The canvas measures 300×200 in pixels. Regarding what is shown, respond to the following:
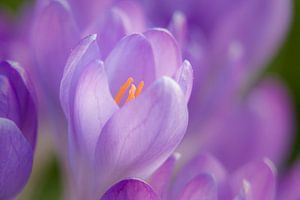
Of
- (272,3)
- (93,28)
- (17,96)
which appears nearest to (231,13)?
(272,3)

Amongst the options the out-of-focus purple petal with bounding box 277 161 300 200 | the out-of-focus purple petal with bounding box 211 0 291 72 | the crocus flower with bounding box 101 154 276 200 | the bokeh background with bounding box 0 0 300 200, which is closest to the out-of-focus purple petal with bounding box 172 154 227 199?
the crocus flower with bounding box 101 154 276 200

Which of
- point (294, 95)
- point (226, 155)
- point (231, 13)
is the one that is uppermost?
point (231, 13)

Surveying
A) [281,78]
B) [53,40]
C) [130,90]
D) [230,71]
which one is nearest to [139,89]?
[130,90]

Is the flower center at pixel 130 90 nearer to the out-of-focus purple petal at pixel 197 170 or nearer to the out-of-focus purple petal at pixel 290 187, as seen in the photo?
the out-of-focus purple petal at pixel 197 170

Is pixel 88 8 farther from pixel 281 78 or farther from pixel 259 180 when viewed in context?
pixel 281 78

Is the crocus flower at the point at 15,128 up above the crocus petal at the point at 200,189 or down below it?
above

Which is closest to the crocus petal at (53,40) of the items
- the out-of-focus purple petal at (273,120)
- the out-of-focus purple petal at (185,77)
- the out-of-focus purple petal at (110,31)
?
the out-of-focus purple petal at (110,31)

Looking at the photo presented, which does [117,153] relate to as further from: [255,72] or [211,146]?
[255,72]
